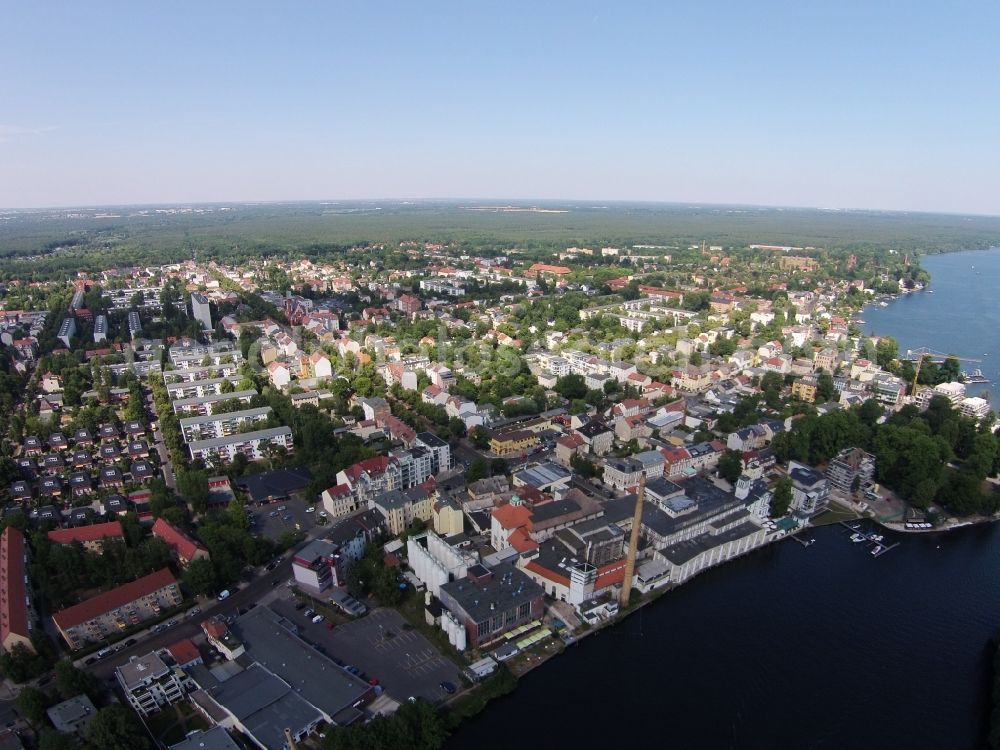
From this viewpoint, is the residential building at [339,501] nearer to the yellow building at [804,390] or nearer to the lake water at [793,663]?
the lake water at [793,663]

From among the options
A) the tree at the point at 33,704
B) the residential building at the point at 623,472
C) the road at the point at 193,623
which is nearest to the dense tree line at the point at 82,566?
the road at the point at 193,623

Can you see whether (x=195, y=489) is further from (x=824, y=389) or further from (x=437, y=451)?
(x=824, y=389)

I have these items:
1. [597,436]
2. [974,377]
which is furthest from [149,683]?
[974,377]

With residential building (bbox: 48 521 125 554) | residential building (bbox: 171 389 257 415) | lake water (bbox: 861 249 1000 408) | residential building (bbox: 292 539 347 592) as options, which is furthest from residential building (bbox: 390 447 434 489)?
lake water (bbox: 861 249 1000 408)

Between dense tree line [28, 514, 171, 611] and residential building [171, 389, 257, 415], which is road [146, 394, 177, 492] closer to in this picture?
residential building [171, 389, 257, 415]

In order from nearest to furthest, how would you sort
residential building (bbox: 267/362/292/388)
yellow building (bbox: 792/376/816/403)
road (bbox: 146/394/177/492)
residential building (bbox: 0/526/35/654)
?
residential building (bbox: 0/526/35/654) < road (bbox: 146/394/177/492) < yellow building (bbox: 792/376/816/403) < residential building (bbox: 267/362/292/388)
